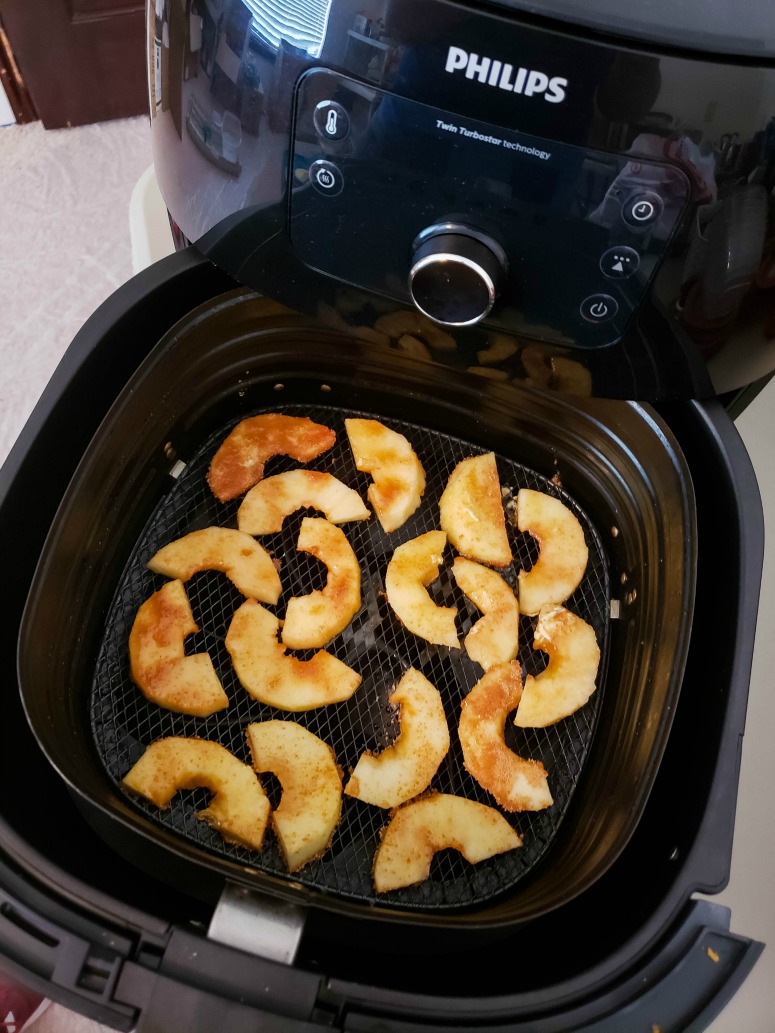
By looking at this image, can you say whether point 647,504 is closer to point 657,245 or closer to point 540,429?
point 540,429

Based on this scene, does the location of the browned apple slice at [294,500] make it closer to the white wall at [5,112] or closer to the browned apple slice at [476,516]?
the browned apple slice at [476,516]

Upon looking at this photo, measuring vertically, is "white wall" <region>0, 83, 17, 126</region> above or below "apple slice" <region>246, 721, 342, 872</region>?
below

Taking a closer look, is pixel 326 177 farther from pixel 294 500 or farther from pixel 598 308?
pixel 294 500

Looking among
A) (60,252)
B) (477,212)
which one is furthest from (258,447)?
(60,252)

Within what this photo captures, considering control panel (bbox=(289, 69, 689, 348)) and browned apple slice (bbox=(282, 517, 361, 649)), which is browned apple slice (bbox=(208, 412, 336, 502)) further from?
control panel (bbox=(289, 69, 689, 348))

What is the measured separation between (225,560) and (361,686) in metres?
0.17

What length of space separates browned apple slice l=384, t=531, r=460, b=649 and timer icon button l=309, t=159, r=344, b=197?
0.36m

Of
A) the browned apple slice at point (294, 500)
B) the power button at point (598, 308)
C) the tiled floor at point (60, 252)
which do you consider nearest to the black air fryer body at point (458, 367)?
the power button at point (598, 308)

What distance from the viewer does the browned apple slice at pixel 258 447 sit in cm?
80

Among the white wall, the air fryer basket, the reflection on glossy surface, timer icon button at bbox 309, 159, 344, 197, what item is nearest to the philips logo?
the reflection on glossy surface

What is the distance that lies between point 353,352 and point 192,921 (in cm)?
52

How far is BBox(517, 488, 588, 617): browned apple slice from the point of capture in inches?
30.1

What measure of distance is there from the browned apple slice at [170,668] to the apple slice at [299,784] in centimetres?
5

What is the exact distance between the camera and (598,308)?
0.53 meters
